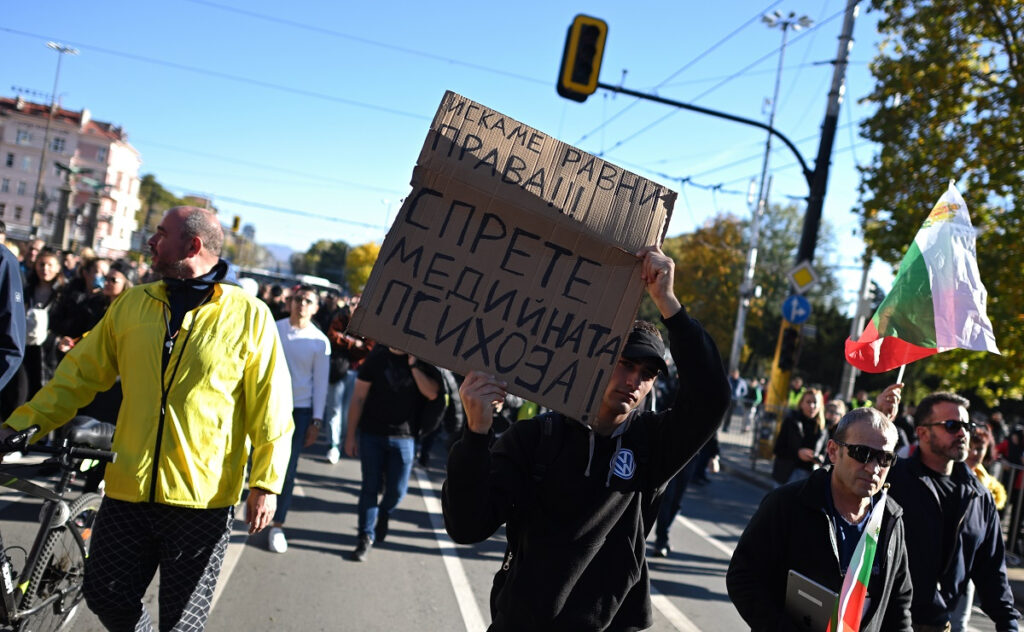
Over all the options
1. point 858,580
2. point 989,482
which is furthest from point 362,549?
point 858,580

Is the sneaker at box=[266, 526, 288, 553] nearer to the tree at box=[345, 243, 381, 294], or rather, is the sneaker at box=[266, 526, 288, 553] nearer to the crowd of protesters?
the crowd of protesters

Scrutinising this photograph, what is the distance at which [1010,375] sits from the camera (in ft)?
50.0

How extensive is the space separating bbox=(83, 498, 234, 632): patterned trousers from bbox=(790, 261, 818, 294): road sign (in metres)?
14.4

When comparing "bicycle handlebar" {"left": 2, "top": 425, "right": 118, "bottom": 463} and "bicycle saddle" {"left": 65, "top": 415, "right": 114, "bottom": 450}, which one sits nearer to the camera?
"bicycle handlebar" {"left": 2, "top": 425, "right": 118, "bottom": 463}

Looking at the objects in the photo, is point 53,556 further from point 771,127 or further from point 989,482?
point 771,127

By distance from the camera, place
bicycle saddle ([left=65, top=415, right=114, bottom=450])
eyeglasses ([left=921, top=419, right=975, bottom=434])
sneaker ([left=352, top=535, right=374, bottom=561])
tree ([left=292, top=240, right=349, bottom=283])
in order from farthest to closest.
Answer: tree ([left=292, top=240, right=349, bottom=283])
sneaker ([left=352, top=535, right=374, bottom=561])
eyeglasses ([left=921, top=419, right=975, bottom=434])
bicycle saddle ([left=65, top=415, right=114, bottom=450])

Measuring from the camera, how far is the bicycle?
3756 millimetres

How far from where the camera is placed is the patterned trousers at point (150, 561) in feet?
11.2

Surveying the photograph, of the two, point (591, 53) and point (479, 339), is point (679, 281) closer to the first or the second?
point (591, 53)

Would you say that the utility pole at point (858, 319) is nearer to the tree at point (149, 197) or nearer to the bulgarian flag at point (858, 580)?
the bulgarian flag at point (858, 580)

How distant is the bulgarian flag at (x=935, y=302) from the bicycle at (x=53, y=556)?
3.46 meters

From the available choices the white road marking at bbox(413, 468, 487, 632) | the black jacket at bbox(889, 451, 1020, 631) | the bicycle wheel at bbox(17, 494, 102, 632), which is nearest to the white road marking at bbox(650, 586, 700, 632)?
the white road marking at bbox(413, 468, 487, 632)

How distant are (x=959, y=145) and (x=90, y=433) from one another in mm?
15844

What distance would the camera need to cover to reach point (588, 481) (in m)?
2.81
